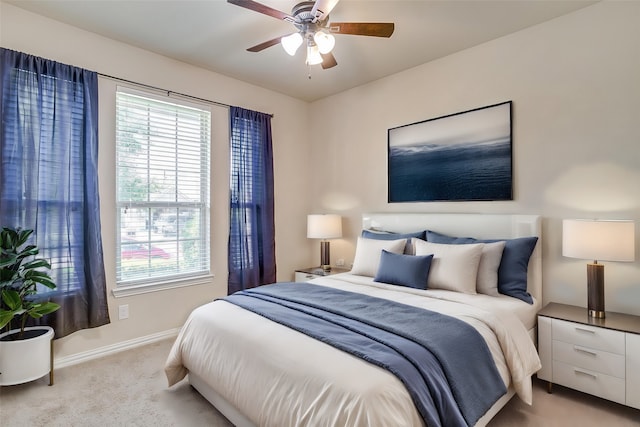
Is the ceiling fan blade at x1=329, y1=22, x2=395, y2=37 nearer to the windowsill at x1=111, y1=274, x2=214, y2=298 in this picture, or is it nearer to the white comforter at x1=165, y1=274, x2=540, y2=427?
the white comforter at x1=165, y1=274, x2=540, y2=427

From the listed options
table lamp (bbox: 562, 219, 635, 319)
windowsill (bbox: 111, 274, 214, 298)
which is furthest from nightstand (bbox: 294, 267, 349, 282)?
table lamp (bbox: 562, 219, 635, 319)

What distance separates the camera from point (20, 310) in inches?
88.2

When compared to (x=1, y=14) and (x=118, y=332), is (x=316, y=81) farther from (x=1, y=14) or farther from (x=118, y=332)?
(x=118, y=332)

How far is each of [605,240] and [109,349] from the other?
13.1 feet

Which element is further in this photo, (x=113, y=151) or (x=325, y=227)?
(x=325, y=227)

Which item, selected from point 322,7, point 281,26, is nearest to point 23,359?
point 322,7

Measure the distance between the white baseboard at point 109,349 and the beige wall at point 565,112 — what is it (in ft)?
9.90

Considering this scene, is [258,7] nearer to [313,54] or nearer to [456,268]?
[313,54]

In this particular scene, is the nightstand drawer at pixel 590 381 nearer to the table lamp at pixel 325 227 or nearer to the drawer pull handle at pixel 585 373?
the drawer pull handle at pixel 585 373

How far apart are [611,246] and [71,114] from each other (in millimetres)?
4152

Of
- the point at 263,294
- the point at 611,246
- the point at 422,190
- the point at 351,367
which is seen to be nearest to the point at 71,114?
the point at 263,294

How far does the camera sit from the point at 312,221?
4.07 meters

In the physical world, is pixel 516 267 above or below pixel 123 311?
above

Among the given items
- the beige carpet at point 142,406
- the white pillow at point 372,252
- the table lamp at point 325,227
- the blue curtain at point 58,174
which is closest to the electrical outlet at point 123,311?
the blue curtain at point 58,174
